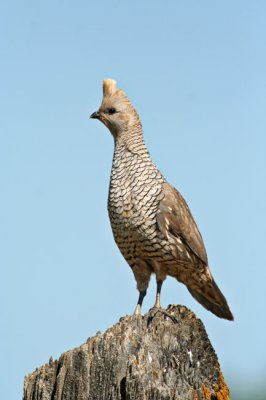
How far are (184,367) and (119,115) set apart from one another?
3460mm

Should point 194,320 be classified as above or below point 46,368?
above

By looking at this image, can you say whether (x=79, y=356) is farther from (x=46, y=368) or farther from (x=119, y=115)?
(x=119, y=115)

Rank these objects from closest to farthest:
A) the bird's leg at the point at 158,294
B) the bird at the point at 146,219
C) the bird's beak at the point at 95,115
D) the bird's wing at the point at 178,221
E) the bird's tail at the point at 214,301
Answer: the bird's leg at the point at 158,294
the bird at the point at 146,219
the bird's wing at the point at 178,221
the bird's tail at the point at 214,301
the bird's beak at the point at 95,115

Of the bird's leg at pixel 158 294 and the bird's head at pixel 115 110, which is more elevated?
the bird's head at pixel 115 110

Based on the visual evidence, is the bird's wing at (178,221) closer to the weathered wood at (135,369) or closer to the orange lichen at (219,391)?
the weathered wood at (135,369)

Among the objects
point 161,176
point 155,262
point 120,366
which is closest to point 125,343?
point 120,366

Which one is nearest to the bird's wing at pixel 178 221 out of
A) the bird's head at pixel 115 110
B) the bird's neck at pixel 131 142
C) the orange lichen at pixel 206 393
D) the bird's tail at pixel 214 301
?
the bird's tail at pixel 214 301

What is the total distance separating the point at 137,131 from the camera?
6996 millimetres

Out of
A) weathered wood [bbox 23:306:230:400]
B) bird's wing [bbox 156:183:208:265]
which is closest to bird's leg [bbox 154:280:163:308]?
bird's wing [bbox 156:183:208:265]

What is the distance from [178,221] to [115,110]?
4.01ft

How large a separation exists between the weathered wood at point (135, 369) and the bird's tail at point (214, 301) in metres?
2.60

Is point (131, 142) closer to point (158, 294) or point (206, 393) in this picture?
point (158, 294)

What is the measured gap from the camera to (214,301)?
6.95 metres

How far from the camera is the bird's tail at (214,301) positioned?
6863 mm
